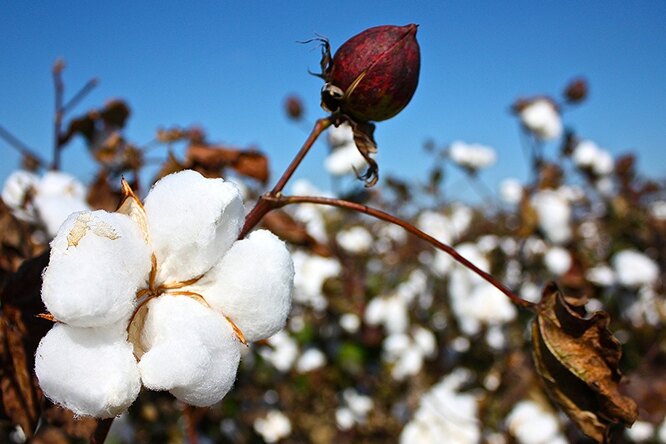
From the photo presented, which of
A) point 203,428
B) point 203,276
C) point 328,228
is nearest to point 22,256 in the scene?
point 203,276

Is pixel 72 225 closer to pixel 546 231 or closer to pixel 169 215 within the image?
pixel 169 215

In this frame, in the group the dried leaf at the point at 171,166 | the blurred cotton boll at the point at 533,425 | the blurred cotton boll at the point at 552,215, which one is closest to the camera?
the dried leaf at the point at 171,166

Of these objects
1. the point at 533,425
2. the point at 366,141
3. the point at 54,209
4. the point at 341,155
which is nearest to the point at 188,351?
the point at 366,141

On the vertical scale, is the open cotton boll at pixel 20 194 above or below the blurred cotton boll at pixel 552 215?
below

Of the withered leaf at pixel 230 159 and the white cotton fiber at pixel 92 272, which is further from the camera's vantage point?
the withered leaf at pixel 230 159

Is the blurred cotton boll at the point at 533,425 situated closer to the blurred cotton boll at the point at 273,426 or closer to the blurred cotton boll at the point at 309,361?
the blurred cotton boll at the point at 273,426

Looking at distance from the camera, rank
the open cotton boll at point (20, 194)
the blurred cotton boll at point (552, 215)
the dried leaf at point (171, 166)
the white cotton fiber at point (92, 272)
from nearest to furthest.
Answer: the white cotton fiber at point (92, 272) < the dried leaf at point (171, 166) < the open cotton boll at point (20, 194) < the blurred cotton boll at point (552, 215)

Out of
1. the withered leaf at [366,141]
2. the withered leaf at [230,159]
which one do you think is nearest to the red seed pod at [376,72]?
the withered leaf at [366,141]

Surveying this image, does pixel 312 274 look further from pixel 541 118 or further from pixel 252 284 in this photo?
pixel 252 284
